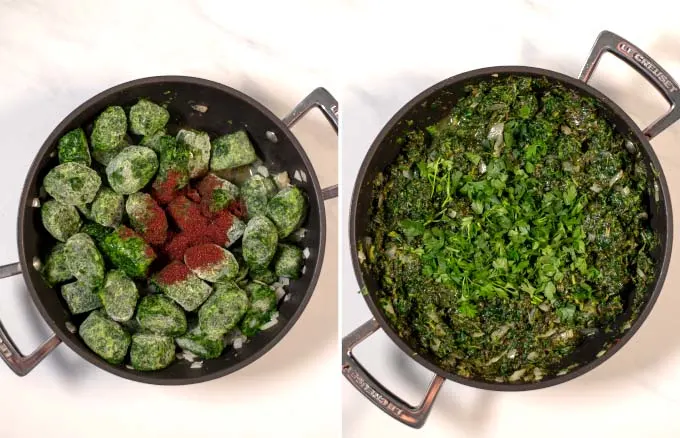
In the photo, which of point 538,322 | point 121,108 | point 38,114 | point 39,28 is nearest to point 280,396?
point 538,322

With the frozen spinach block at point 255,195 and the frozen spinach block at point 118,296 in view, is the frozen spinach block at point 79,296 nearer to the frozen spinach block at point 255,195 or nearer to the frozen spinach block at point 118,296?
the frozen spinach block at point 118,296

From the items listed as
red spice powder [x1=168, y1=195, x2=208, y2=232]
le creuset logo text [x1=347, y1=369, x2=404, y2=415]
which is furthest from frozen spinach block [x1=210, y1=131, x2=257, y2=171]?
le creuset logo text [x1=347, y1=369, x2=404, y2=415]

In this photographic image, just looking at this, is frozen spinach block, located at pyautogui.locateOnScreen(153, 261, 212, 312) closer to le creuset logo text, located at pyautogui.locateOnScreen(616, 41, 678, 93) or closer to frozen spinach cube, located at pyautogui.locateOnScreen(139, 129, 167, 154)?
frozen spinach cube, located at pyautogui.locateOnScreen(139, 129, 167, 154)

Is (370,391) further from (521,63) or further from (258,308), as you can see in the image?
(521,63)

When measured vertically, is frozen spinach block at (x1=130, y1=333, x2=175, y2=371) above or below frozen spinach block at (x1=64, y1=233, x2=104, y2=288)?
below

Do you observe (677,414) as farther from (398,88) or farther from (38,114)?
(38,114)

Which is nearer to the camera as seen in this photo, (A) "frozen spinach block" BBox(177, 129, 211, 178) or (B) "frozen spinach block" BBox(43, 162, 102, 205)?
(B) "frozen spinach block" BBox(43, 162, 102, 205)
